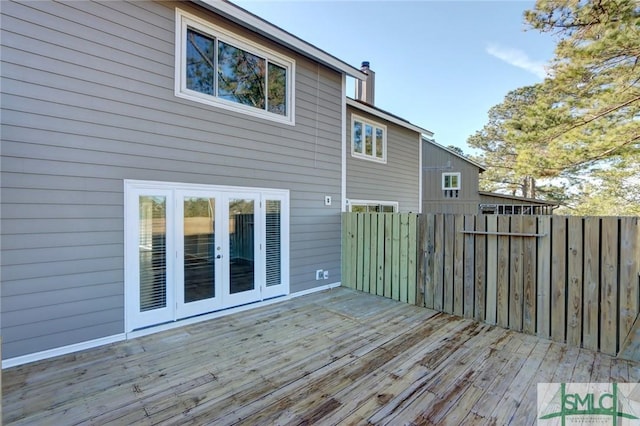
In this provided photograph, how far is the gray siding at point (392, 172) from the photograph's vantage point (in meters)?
8.02

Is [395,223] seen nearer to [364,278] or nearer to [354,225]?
[354,225]

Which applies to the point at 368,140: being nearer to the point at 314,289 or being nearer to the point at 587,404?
the point at 314,289

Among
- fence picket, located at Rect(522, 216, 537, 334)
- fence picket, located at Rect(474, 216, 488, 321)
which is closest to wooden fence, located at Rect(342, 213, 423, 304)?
fence picket, located at Rect(474, 216, 488, 321)

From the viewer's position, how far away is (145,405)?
2371 mm

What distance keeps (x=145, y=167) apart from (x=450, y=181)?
45.1ft

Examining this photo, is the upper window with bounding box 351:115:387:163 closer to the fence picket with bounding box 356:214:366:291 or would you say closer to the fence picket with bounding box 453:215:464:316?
the fence picket with bounding box 356:214:366:291

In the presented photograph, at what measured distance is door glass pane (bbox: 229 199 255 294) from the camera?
4625 mm

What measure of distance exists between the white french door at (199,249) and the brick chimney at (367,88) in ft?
20.8

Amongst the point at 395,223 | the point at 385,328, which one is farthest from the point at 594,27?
the point at 385,328

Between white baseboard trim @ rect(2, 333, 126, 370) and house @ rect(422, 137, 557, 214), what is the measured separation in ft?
43.2

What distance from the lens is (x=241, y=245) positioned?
15.6 feet

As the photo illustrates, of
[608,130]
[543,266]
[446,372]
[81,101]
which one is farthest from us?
[608,130]

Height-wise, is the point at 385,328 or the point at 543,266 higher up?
the point at 543,266

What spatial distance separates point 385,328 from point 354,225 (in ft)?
8.05
